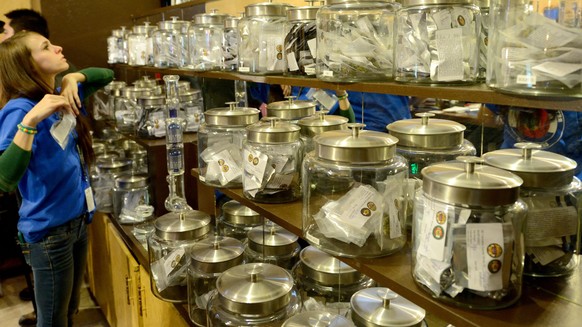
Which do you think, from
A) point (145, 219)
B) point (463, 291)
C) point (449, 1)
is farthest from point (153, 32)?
point (463, 291)

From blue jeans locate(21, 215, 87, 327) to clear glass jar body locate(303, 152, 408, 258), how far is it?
1.52m

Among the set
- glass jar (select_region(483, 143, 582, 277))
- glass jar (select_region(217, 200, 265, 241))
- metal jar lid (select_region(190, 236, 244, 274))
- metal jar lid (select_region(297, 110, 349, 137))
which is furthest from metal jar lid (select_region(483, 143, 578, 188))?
glass jar (select_region(217, 200, 265, 241))

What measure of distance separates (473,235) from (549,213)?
0.22m

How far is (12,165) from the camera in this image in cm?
196

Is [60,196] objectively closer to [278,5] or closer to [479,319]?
[278,5]

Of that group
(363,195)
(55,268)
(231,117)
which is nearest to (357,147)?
(363,195)

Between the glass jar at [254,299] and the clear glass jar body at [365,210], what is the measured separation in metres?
0.32

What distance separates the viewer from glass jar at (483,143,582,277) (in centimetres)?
92

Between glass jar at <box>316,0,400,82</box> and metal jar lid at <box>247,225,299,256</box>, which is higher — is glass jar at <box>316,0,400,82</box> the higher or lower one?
the higher one

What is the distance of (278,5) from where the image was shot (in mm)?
1561

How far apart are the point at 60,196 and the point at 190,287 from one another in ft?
2.68

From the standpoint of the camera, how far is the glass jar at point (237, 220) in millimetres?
2023

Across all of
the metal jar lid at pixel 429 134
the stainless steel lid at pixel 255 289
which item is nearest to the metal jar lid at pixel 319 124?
the metal jar lid at pixel 429 134

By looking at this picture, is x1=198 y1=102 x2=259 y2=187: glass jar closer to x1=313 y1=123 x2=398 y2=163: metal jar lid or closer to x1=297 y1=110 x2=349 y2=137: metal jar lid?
x1=297 y1=110 x2=349 y2=137: metal jar lid
